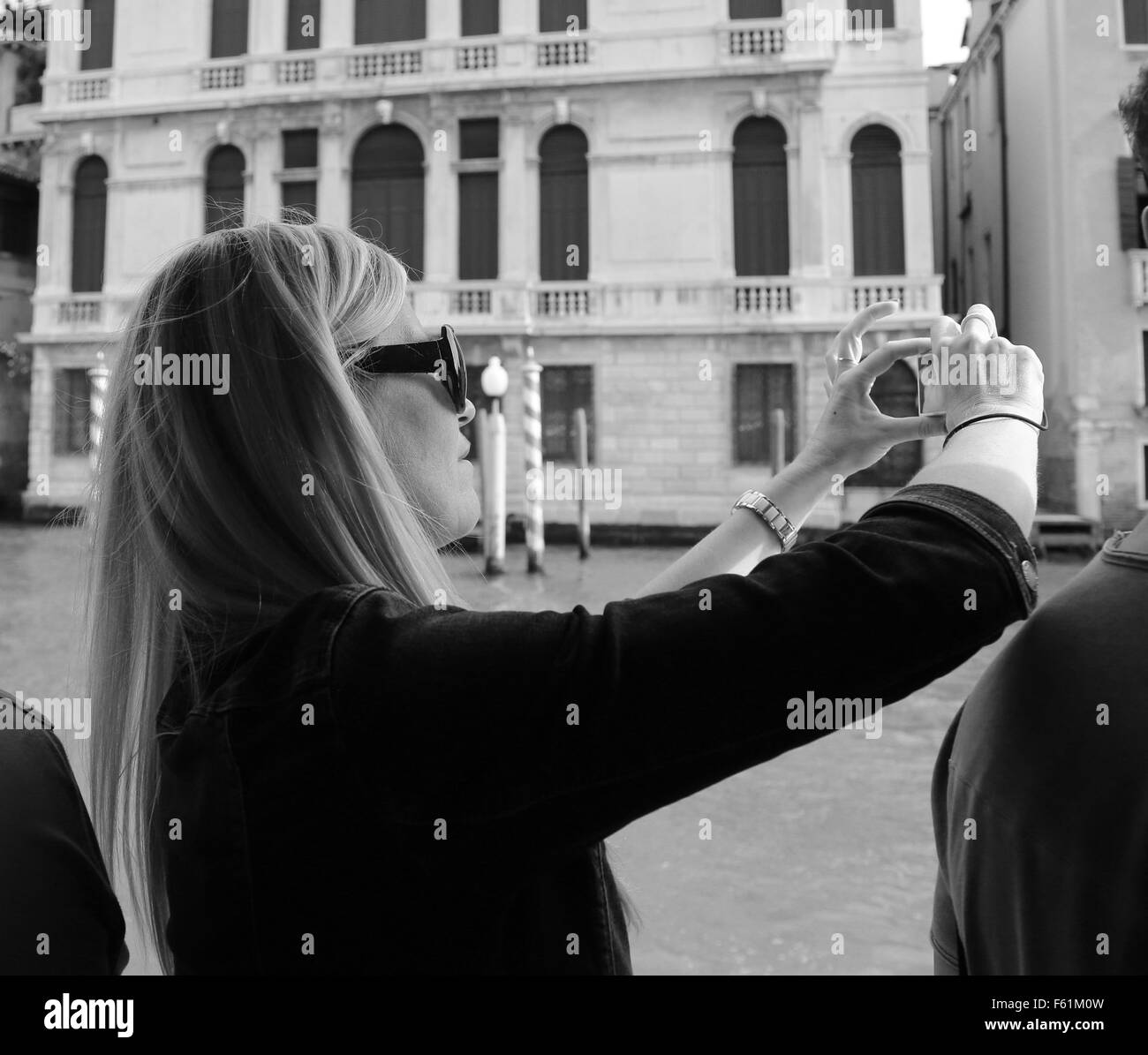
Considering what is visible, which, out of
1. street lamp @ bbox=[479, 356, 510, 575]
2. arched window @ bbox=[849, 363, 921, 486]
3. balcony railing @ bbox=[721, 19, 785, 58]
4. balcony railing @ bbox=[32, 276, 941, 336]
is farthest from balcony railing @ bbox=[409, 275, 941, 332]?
street lamp @ bbox=[479, 356, 510, 575]

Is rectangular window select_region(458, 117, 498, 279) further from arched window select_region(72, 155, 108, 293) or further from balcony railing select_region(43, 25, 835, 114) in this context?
arched window select_region(72, 155, 108, 293)

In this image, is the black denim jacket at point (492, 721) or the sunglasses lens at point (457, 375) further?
the sunglasses lens at point (457, 375)

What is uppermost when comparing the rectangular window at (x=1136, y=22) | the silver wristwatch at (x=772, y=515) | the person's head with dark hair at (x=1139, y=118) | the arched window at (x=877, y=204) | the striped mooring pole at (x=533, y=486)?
the rectangular window at (x=1136, y=22)

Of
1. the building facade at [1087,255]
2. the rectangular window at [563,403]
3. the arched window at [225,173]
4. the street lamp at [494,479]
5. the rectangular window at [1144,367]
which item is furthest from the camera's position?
the arched window at [225,173]

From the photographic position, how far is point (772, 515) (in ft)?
3.25

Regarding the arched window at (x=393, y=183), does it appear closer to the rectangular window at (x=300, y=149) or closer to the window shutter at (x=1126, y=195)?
the rectangular window at (x=300, y=149)

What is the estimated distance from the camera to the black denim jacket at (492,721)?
557 millimetres

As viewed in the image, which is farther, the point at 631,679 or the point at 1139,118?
the point at 1139,118

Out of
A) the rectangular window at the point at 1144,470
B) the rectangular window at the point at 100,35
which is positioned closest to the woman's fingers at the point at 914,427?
the rectangular window at the point at 1144,470

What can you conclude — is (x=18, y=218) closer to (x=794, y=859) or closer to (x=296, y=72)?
(x=296, y=72)

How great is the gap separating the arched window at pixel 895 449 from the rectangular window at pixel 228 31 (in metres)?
7.61

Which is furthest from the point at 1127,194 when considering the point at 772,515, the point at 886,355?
the point at 886,355

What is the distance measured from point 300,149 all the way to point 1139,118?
1207 cm

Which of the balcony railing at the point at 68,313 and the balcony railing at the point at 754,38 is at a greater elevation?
the balcony railing at the point at 754,38
